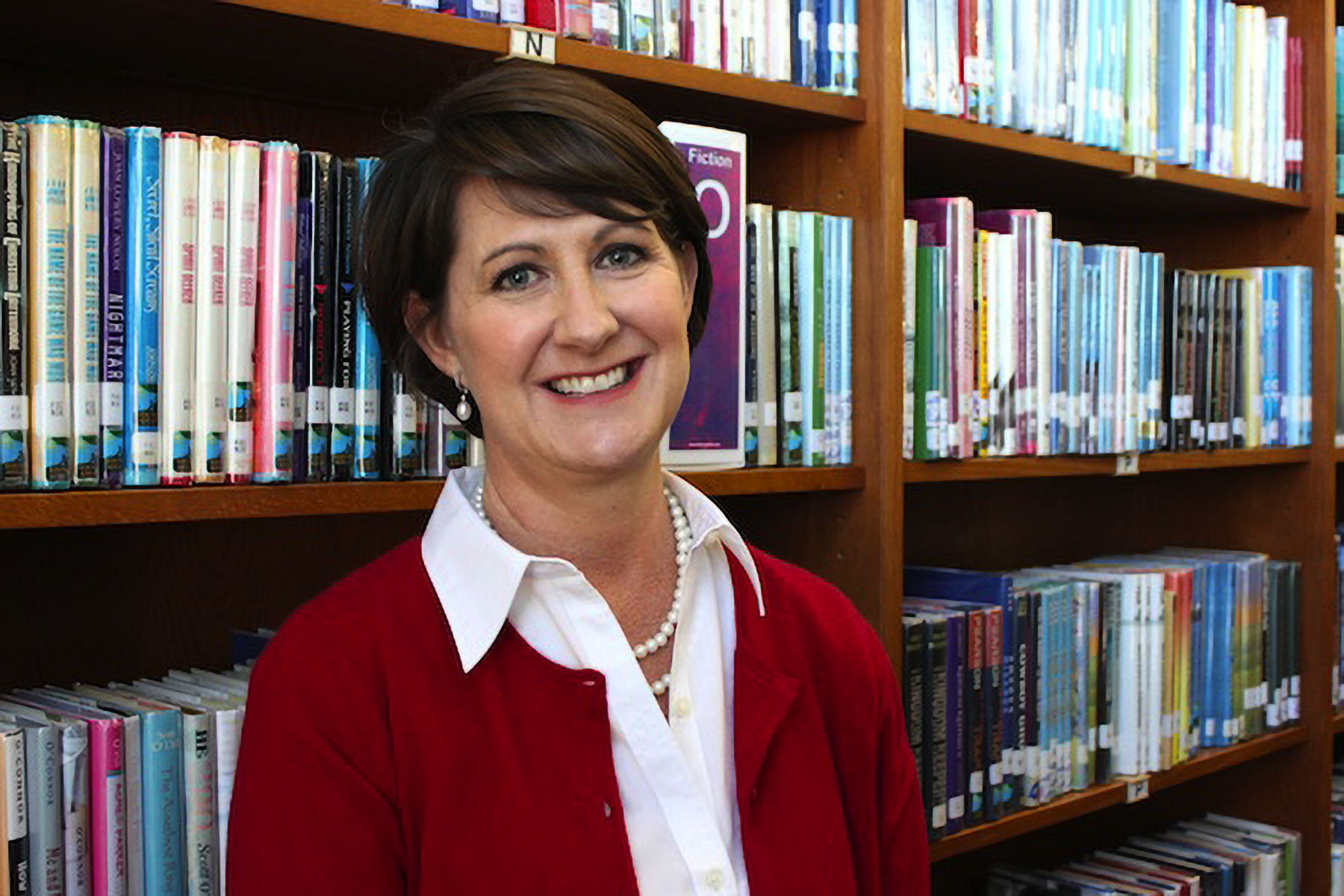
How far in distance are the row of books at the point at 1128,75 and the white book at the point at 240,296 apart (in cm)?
92

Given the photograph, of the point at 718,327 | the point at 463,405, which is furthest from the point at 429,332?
the point at 718,327

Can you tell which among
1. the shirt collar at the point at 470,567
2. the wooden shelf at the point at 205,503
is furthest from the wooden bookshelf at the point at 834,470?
the shirt collar at the point at 470,567

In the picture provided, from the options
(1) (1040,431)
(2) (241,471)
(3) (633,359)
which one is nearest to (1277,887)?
(1) (1040,431)

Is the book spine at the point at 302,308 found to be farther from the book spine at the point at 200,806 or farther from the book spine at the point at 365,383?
the book spine at the point at 200,806

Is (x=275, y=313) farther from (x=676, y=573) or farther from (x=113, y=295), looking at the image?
(x=676, y=573)

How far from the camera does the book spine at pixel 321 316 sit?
4.43 feet

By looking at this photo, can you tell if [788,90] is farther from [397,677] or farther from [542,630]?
[397,677]

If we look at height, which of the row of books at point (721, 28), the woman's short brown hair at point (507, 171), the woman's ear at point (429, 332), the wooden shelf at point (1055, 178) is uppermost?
the row of books at point (721, 28)

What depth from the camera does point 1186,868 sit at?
2.39 metres

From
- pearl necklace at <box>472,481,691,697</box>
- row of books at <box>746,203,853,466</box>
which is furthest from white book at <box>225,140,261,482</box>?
row of books at <box>746,203,853,466</box>

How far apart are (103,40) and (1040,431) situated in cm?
130

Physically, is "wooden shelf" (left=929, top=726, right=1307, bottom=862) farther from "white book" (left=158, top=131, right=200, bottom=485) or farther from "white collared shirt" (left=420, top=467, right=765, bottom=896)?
"white book" (left=158, top=131, right=200, bottom=485)

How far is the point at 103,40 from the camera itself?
4.63ft

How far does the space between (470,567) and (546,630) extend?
0.28ft
